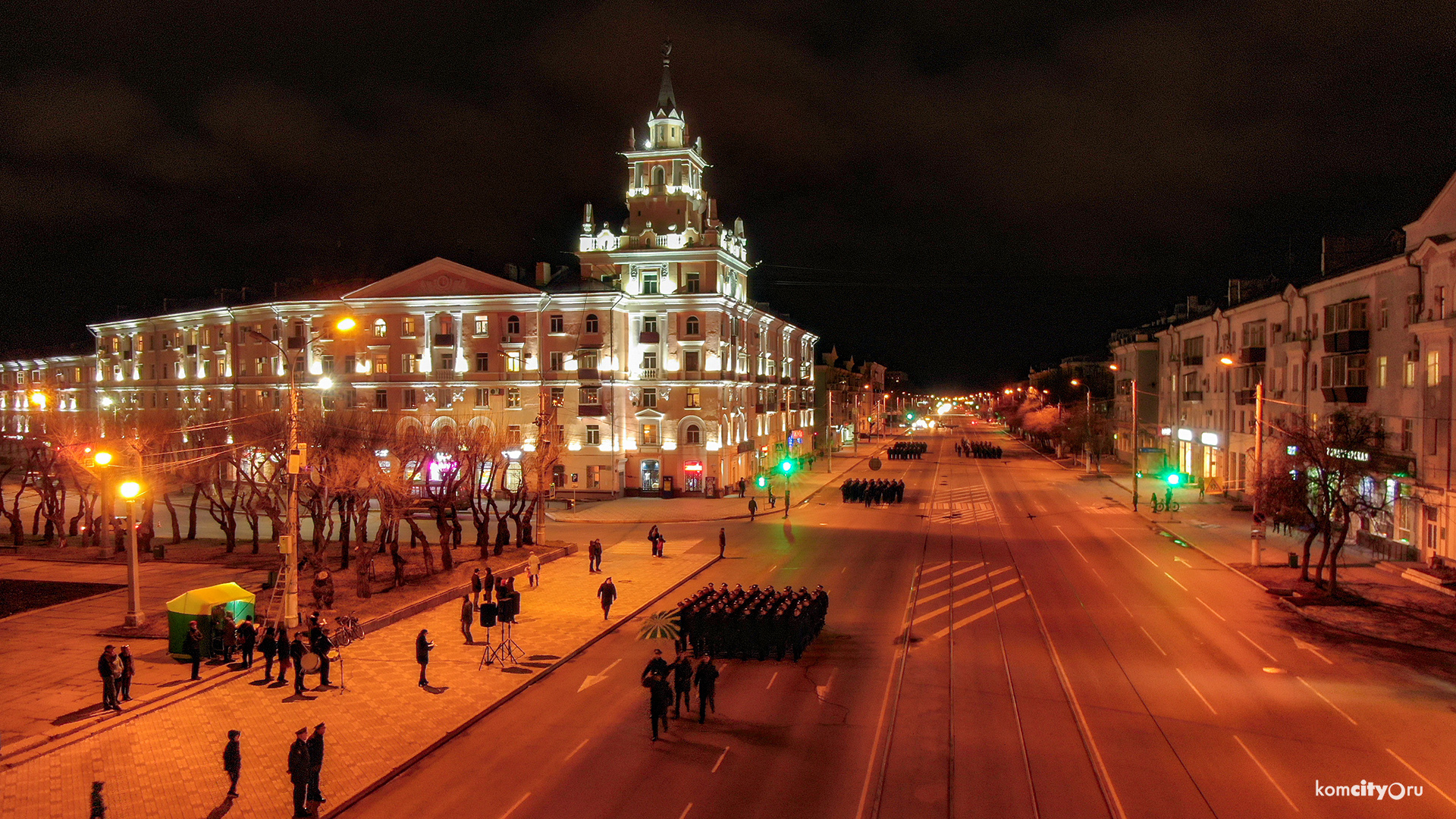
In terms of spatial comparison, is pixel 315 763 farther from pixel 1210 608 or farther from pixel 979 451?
pixel 979 451

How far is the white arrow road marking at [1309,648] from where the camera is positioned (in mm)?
21031

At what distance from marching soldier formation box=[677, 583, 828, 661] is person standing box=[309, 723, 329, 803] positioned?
9.63 m

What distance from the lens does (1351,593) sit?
91.1 feet

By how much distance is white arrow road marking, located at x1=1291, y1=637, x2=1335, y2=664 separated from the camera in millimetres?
21031

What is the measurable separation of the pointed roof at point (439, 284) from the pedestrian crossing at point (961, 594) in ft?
117

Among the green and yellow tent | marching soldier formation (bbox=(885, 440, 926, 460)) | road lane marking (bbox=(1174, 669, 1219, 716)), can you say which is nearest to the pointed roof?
the green and yellow tent

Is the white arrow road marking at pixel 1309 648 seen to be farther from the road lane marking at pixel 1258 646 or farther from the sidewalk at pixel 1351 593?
the sidewalk at pixel 1351 593

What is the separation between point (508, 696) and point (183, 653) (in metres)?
8.47

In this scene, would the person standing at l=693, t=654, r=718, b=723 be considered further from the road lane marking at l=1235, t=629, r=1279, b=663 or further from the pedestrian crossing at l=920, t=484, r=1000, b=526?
the pedestrian crossing at l=920, t=484, r=1000, b=526

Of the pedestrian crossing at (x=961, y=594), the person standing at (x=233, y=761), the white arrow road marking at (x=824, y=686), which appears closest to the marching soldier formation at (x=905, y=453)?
the pedestrian crossing at (x=961, y=594)

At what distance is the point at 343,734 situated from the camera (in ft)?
53.3

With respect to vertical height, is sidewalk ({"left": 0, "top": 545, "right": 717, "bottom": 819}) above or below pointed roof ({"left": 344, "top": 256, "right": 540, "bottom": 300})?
below

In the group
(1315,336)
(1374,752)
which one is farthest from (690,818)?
(1315,336)

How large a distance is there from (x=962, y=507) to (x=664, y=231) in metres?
27.4
